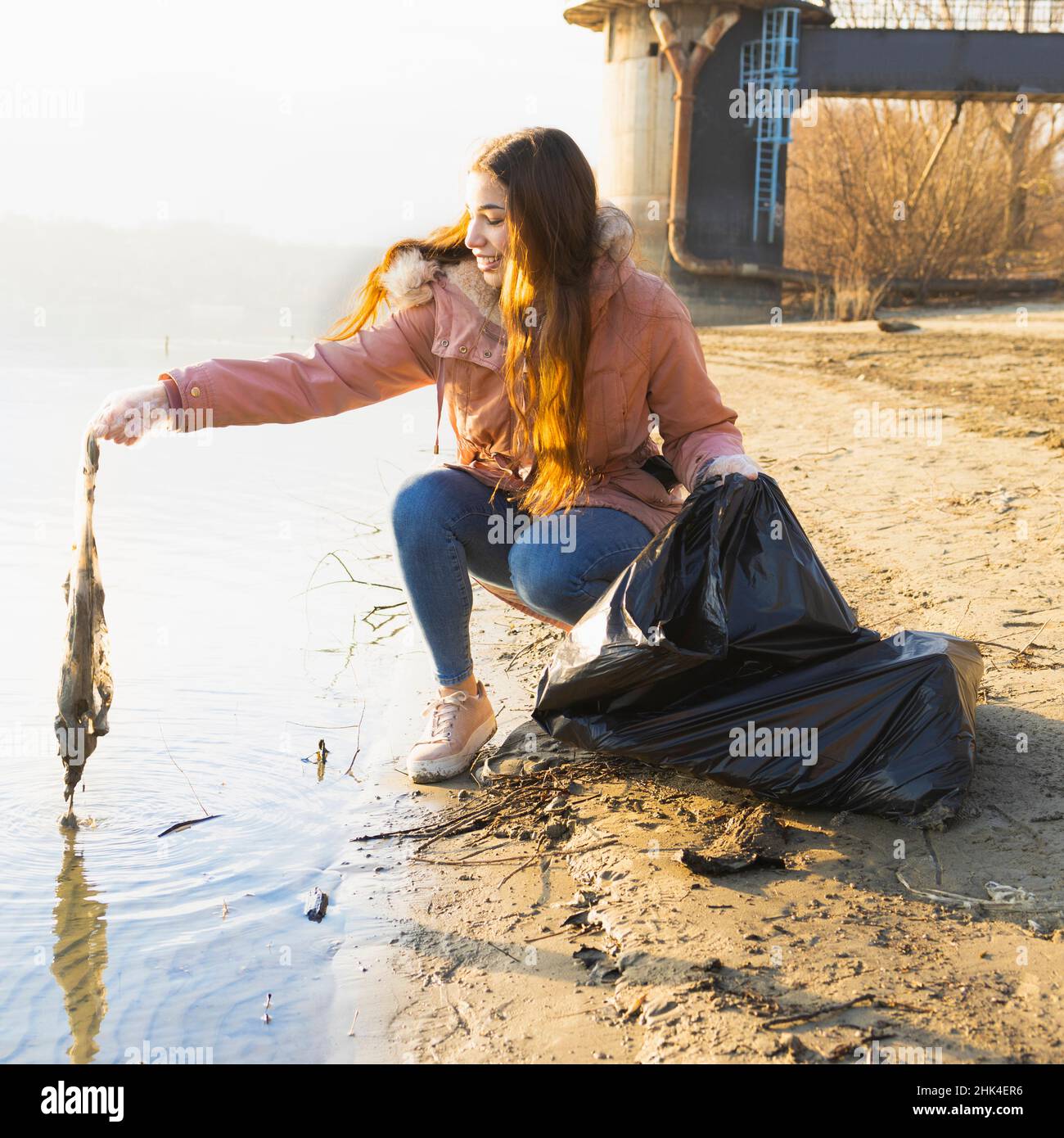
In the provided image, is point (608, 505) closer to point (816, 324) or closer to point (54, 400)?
point (54, 400)

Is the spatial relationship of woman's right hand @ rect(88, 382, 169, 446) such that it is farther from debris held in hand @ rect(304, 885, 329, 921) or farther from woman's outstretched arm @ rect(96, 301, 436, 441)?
debris held in hand @ rect(304, 885, 329, 921)

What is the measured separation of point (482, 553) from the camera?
2930mm

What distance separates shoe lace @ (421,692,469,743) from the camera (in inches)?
116

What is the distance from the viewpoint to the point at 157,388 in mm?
2521

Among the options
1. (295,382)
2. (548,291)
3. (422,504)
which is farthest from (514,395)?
(295,382)

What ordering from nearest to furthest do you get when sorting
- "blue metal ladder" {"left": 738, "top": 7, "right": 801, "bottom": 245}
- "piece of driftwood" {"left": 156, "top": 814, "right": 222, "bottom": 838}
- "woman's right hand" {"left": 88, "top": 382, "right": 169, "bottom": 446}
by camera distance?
"woman's right hand" {"left": 88, "top": 382, "right": 169, "bottom": 446} < "piece of driftwood" {"left": 156, "top": 814, "right": 222, "bottom": 838} < "blue metal ladder" {"left": 738, "top": 7, "right": 801, "bottom": 245}

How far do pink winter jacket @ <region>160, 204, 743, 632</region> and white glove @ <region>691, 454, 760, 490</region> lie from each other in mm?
63

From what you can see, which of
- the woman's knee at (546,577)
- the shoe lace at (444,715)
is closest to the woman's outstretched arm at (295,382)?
the woman's knee at (546,577)

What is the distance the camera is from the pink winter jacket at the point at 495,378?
269 cm

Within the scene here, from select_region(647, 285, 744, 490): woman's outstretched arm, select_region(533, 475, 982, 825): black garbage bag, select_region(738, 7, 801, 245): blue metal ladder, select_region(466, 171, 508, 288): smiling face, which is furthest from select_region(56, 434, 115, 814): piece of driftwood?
select_region(738, 7, 801, 245): blue metal ladder

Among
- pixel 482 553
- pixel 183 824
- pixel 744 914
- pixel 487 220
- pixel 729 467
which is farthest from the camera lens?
pixel 482 553

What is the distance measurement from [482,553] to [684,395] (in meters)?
0.61

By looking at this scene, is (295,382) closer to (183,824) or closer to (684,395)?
(684,395)

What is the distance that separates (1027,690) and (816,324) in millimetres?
13550
